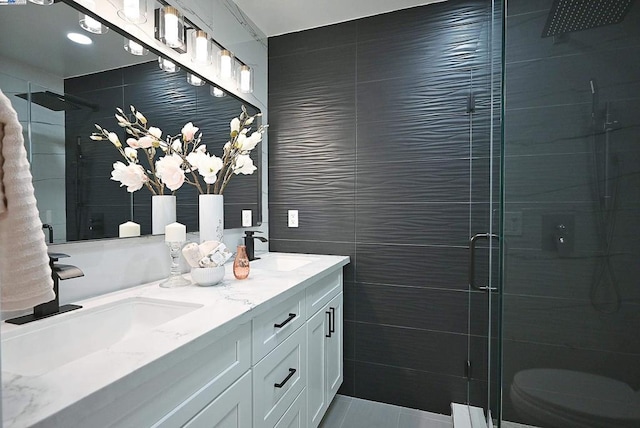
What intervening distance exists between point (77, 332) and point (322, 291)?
1084 mm

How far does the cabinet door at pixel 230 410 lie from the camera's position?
2.66 ft

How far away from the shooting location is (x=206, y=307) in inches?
38.4

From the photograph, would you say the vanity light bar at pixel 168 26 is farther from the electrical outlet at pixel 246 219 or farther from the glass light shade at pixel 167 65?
the electrical outlet at pixel 246 219

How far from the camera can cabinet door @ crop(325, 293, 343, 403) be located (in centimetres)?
183

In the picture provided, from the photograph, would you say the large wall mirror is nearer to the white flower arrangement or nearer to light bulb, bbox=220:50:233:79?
the white flower arrangement

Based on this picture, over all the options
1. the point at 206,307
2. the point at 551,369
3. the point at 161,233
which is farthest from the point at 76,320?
the point at 551,369

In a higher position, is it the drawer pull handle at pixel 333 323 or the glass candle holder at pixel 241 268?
the glass candle holder at pixel 241 268

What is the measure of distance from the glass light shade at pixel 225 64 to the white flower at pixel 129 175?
84cm

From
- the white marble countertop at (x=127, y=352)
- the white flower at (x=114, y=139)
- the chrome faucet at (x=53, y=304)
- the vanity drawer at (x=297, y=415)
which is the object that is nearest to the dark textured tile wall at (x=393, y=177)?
the vanity drawer at (x=297, y=415)

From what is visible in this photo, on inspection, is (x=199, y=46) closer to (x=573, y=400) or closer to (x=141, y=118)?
(x=141, y=118)

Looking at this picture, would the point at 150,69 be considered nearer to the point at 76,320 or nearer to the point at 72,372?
the point at 76,320

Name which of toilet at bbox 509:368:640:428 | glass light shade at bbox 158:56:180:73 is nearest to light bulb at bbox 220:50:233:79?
glass light shade at bbox 158:56:180:73

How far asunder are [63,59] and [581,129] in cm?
180

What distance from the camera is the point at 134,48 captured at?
4.24 feet
